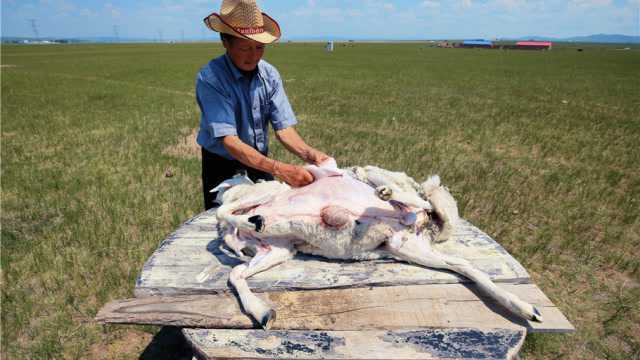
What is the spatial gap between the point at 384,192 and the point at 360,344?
98cm

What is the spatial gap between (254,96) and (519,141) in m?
8.34

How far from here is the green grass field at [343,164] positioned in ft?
11.7

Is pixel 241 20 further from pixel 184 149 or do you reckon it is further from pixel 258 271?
pixel 184 149

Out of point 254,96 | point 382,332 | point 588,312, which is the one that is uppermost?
point 254,96

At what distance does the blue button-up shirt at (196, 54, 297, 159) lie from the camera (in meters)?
3.17

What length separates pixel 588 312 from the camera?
3.72 metres

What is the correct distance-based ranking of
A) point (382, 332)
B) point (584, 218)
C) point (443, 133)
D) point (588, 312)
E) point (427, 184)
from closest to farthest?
point (382, 332) → point (427, 184) → point (588, 312) → point (584, 218) → point (443, 133)

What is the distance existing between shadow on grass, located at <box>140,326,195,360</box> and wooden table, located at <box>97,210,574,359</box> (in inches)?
43.2

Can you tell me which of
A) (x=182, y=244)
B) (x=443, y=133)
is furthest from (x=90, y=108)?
(x=182, y=244)

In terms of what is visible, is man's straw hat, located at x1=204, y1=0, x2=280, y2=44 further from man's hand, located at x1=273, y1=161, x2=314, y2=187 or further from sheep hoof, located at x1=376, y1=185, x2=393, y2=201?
sheep hoof, located at x1=376, y1=185, x2=393, y2=201

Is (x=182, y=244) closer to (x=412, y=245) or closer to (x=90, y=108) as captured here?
(x=412, y=245)

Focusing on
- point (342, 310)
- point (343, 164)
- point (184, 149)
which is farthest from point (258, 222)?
point (184, 149)

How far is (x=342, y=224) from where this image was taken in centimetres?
254

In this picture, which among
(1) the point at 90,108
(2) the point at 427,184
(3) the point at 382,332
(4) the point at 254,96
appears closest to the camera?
(3) the point at 382,332
